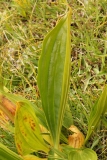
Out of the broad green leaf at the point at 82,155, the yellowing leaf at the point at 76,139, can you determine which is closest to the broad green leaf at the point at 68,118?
the yellowing leaf at the point at 76,139

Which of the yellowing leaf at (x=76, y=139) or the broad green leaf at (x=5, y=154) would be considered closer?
the broad green leaf at (x=5, y=154)

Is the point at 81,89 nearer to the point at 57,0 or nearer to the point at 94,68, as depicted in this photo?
the point at 94,68

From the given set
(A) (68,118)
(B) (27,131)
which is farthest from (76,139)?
(B) (27,131)

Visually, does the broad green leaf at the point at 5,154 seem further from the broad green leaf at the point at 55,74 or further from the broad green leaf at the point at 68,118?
the broad green leaf at the point at 68,118

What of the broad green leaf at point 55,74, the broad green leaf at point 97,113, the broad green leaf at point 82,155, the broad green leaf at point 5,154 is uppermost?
the broad green leaf at point 55,74

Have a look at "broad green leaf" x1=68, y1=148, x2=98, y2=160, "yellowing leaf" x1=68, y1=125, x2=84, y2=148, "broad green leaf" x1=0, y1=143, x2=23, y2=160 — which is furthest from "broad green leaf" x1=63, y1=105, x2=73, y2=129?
"broad green leaf" x1=0, y1=143, x2=23, y2=160


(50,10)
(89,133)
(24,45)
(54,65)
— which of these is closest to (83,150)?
(89,133)
